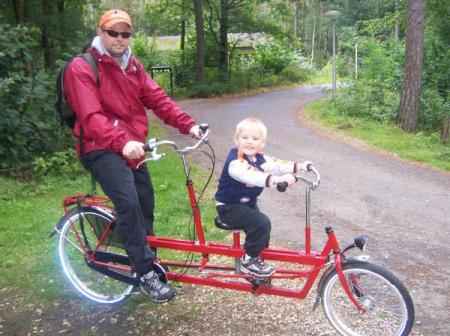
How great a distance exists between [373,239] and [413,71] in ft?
29.4

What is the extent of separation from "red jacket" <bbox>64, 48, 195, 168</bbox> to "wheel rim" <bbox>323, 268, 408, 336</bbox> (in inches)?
66.7

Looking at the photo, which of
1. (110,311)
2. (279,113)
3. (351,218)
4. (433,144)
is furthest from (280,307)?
(279,113)

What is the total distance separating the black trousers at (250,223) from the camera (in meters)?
3.58

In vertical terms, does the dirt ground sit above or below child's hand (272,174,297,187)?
below

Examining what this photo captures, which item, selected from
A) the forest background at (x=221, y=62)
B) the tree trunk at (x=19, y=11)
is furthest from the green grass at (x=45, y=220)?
the tree trunk at (x=19, y=11)

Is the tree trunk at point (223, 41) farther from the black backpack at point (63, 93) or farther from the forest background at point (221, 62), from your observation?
the black backpack at point (63, 93)

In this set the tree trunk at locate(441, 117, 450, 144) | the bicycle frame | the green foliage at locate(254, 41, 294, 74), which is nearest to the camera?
the bicycle frame

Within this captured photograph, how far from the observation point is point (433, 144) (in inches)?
454

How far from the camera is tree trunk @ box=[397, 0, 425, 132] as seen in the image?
13105 millimetres

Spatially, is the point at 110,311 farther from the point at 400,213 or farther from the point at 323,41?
the point at 323,41

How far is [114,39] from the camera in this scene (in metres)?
3.61

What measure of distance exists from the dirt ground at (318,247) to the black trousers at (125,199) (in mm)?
623

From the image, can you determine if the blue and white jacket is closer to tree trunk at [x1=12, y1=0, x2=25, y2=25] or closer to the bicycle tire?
the bicycle tire

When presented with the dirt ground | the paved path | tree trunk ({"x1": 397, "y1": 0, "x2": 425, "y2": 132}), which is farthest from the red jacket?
tree trunk ({"x1": 397, "y1": 0, "x2": 425, "y2": 132})
